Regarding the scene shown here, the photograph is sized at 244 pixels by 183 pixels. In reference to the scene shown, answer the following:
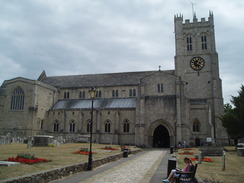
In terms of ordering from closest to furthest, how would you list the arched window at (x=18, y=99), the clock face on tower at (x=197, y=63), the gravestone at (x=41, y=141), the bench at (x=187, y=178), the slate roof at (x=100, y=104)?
the bench at (x=187, y=178) → the gravestone at (x=41, y=141) → the slate roof at (x=100, y=104) → the arched window at (x=18, y=99) → the clock face on tower at (x=197, y=63)

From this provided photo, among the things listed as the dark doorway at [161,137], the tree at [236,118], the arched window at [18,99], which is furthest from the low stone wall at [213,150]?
the arched window at [18,99]

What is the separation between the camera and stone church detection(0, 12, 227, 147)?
4369 cm

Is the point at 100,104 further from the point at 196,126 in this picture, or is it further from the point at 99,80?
the point at 196,126

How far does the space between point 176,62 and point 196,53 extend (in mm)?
4913

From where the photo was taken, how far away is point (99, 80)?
59.2 metres

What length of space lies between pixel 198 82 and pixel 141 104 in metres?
15.5

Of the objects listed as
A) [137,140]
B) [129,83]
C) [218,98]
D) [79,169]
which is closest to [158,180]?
[79,169]

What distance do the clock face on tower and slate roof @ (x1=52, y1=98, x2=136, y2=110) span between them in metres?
15.5

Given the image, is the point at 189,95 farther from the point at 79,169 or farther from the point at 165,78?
the point at 79,169

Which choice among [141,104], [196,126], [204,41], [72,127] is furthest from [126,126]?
[204,41]

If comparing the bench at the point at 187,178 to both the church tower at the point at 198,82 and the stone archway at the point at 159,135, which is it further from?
the stone archway at the point at 159,135

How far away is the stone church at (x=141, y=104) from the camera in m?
43.7

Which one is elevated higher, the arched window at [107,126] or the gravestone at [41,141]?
the arched window at [107,126]

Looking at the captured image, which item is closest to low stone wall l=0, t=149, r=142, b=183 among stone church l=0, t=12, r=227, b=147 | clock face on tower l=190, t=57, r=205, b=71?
stone church l=0, t=12, r=227, b=147
